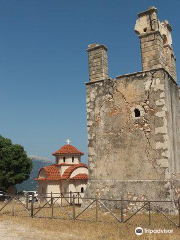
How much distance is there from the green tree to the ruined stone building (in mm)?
16932

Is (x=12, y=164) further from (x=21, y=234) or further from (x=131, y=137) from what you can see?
(x=21, y=234)

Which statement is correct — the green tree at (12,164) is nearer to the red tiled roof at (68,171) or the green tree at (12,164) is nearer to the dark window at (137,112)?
the red tiled roof at (68,171)

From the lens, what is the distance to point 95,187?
1374 cm

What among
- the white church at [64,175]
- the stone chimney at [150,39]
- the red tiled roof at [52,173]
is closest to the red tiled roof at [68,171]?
the white church at [64,175]

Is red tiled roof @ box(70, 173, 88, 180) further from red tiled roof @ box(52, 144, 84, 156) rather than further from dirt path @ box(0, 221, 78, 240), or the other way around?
dirt path @ box(0, 221, 78, 240)

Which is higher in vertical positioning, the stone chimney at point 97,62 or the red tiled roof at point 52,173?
the stone chimney at point 97,62

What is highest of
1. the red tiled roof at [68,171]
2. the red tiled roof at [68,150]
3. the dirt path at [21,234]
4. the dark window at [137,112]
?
the dark window at [137,112]

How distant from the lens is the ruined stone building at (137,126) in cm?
1248

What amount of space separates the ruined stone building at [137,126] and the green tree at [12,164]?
16.9 metres

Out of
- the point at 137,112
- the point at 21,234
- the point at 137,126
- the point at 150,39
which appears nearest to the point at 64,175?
the point at 137,126

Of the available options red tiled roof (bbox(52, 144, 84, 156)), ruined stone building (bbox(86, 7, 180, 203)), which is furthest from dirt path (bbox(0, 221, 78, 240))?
red tiled roof (bbox(52, 144, 84, 156))

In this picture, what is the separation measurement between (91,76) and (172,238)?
31.0 ft

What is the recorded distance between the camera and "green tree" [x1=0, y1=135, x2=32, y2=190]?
93.2 ft

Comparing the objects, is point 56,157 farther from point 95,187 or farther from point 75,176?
point 95,187
